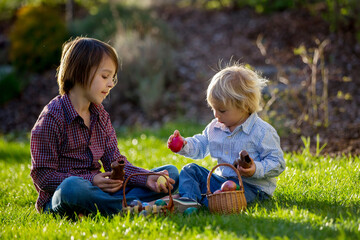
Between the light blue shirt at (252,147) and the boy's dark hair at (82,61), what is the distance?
94 cm

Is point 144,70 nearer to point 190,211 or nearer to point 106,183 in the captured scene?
point 106,183

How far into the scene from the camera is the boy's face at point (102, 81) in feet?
11.2

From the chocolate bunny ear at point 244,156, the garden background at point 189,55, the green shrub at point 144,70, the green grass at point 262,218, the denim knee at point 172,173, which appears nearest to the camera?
the green grass at point 262,218

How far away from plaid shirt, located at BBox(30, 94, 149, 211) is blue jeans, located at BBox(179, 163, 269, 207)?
1.13 feet

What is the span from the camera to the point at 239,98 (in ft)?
11.0

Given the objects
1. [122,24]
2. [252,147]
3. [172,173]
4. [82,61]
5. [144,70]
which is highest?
[122,24]

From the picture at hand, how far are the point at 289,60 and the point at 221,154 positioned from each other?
5.62 meters

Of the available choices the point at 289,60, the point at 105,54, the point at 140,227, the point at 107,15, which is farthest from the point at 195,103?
the point at 140,227

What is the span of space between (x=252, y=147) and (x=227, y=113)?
0.33m

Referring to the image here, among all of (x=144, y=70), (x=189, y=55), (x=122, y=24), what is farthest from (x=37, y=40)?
(x=189, y=55)

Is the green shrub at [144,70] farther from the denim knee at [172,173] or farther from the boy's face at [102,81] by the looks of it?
the boy's face at [102,81]

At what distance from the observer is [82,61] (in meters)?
3.38

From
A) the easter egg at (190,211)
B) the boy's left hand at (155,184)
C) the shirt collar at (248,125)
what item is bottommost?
the easter egg at (190,211)

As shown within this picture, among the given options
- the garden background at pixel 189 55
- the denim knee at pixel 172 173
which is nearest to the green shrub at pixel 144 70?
the garden background at pixel 189 55
